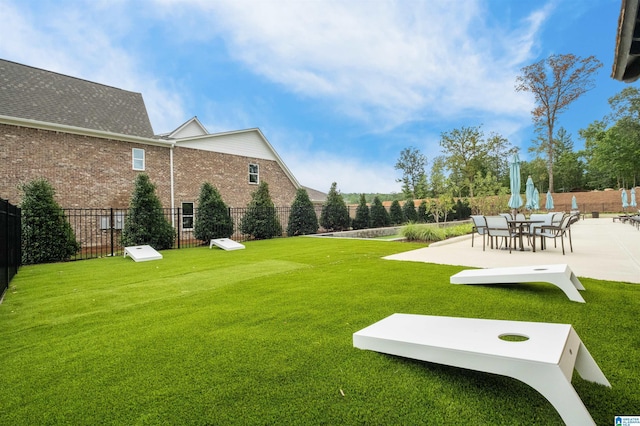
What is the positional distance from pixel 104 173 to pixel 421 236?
46.7 ft

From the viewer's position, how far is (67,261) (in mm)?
8859

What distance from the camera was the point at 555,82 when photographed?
26.6 metres

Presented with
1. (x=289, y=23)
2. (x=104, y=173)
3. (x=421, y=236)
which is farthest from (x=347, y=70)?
(x=104, y=173)

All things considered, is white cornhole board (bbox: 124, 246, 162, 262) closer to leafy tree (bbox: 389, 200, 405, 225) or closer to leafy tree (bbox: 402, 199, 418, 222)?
leafy tree (bbox: 389, 200, 405, 225)

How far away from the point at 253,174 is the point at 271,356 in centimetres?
1828

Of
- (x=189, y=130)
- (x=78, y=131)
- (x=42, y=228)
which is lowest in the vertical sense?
(x=42, y=228)

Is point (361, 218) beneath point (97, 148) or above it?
beneath

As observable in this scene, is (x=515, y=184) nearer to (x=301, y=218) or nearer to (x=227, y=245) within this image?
(x=301, y=218)

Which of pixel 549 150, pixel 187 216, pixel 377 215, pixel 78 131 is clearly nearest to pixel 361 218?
pixel 377 215

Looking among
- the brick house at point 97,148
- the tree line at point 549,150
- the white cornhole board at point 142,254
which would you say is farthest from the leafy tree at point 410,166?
the white cornhole board at point 142,254

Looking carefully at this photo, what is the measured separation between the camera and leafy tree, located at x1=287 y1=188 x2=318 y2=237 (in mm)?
16016

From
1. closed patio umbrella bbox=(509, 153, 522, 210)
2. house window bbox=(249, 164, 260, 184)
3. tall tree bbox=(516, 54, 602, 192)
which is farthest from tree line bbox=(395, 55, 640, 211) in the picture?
house window bbox=(249, 164, 260, 184)

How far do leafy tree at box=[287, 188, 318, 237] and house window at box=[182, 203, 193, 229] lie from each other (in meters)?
5.36

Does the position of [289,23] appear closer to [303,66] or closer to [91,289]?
[303,66]
